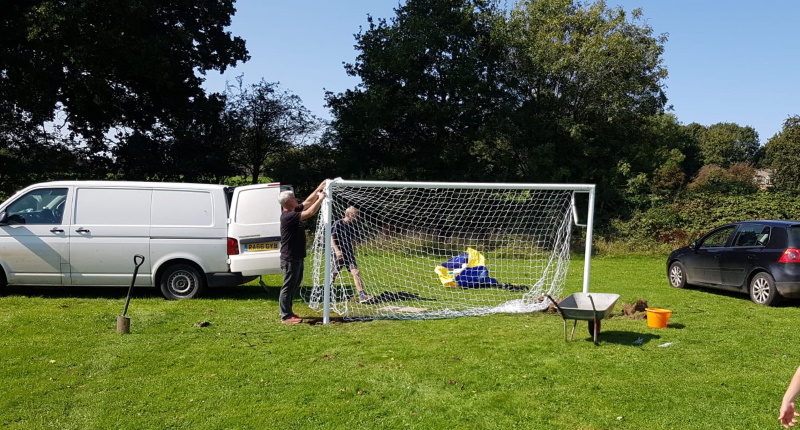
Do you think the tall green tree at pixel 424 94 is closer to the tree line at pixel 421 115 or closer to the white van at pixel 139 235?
the tree line at pixel 421 115

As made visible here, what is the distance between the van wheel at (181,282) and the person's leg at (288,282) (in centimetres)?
217

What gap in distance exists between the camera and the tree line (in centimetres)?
2317

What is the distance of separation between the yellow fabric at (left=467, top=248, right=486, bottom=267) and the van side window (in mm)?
7209

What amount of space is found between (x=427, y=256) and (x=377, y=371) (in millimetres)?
7193

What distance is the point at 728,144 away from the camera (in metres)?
73.4

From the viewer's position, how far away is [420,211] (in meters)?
14.1

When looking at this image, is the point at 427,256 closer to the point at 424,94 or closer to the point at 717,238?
the point at 717,238

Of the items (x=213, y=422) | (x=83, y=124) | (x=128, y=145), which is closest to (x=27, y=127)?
(x=83, y=124)

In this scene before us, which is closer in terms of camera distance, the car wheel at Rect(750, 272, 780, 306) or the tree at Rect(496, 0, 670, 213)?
the car wheel at Rect(750, 272, 780, 306)

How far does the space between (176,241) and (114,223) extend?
1.00 metres

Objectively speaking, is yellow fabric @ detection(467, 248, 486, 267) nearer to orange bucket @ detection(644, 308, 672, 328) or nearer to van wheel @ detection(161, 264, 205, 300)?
orange bucket @ detection(644, 308, 672, 328)

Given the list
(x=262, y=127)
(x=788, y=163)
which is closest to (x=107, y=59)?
(x=262, y=127)

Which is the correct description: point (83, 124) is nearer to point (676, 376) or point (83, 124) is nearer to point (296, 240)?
point (296, 240)

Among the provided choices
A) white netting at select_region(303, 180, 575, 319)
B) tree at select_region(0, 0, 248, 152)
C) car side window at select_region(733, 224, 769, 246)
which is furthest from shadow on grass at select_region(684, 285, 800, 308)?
tree at select_region(0, 0, 248, 152)
